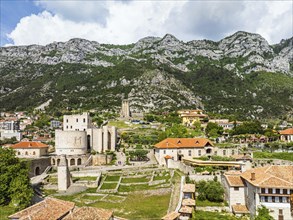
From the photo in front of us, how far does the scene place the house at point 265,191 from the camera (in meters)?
36.7

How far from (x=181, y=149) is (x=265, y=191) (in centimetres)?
2939

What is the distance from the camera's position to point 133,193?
49.5m

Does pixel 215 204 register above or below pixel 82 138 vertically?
below

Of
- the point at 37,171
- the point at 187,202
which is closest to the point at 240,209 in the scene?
the point at 187,202

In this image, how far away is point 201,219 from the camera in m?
36.4

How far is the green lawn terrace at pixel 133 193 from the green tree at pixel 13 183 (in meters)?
6.49

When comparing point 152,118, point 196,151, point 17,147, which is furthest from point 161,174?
point 152,118

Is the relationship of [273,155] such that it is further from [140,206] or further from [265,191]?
[140,206]

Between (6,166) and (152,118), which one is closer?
(6,166)

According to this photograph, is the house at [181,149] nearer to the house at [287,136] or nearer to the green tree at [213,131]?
the green tree at [213,131]

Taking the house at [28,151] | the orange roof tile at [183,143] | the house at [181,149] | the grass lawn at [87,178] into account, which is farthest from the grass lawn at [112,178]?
the house at [28,151]

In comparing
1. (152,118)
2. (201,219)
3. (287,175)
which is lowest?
(201,219)

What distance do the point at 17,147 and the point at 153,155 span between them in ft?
106

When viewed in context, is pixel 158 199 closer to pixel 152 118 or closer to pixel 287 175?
pixel 287 175
